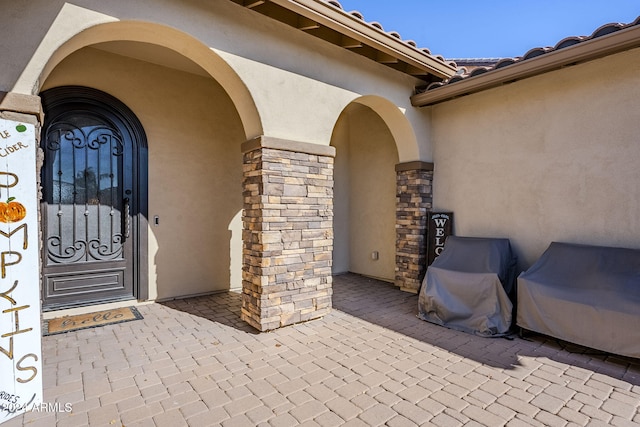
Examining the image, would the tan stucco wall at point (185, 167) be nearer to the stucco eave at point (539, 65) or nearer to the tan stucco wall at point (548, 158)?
the stucco eave at point (539, 65)

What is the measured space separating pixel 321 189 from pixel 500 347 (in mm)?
2886

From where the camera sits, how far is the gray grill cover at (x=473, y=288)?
424 centimetres

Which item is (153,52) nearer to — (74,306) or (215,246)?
(215,246)

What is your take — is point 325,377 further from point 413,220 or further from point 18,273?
point 413,220

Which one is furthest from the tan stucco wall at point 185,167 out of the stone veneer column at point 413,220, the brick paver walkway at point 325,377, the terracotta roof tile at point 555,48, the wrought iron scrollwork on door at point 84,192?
the terracotta roof tile at point 555,48

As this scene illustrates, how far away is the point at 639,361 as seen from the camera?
349 centimetres

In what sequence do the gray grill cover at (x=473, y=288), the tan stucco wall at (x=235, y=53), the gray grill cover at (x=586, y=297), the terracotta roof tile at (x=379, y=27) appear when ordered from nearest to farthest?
1. the tan stucco wall at (x=235, y=53)
2. the gray grill cover at (x=586, y=297)
3. the terracotta roof tile at (x=379, y=27)
4. the gray grill cover at (x=473, y=288)

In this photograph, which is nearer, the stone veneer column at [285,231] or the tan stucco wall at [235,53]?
Answer: the tan stucco wall at [235,53]

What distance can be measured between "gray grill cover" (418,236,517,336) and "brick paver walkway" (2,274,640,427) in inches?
8.3

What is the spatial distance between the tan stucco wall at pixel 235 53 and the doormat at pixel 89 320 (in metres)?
2.91

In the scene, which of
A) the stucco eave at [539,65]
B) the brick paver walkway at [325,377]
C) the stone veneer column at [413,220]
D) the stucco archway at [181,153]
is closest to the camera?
the brick paver walkway at [325,377]

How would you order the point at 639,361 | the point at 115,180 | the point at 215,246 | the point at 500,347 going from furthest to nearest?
the point at 215,246, the point at 115,180, the point at 500,347, the point at 639,361

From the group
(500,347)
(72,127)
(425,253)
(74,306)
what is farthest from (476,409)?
(72,127)

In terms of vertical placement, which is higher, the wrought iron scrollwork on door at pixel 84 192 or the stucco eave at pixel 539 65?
the stucco eave at pixel 539 65
